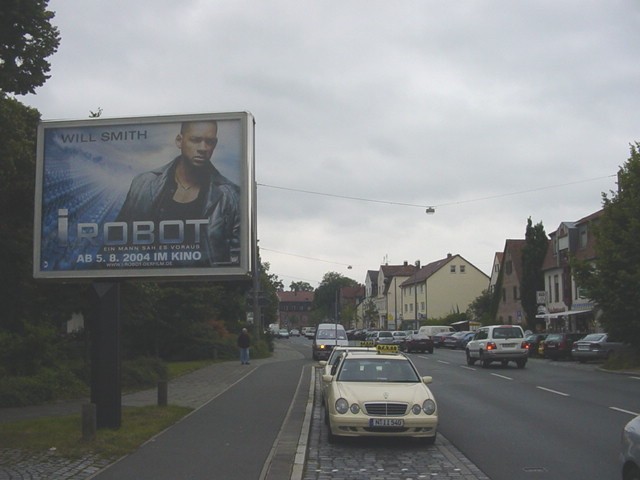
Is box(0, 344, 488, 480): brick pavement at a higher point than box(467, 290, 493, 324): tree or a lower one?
lower

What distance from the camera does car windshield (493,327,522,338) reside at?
3356cm

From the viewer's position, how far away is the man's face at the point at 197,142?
14078mm

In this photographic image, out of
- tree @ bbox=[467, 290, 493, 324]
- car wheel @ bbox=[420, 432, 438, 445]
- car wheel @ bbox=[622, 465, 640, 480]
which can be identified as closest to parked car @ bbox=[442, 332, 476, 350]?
tree @ bbox=[467, 290, 493, 324]

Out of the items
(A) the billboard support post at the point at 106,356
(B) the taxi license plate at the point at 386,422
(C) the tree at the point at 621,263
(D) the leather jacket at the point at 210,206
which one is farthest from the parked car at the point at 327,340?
(B) the taxi license plate at the point at 386,422

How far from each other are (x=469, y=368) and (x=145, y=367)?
47.5ft

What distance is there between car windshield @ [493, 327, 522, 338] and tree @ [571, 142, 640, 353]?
349cm

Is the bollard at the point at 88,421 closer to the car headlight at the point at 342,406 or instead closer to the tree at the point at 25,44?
the car headlight at the point at 342,406

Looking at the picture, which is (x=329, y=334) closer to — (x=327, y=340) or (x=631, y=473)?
(x=327, y=340)

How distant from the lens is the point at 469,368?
32844mm

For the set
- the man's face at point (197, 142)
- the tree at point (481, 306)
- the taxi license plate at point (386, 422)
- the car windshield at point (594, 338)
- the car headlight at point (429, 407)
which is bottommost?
the taxi license plate at point (386, 422)

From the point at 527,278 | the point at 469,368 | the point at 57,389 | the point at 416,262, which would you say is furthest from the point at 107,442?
the point at 416,262

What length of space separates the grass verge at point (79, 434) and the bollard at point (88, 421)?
0.27 ft

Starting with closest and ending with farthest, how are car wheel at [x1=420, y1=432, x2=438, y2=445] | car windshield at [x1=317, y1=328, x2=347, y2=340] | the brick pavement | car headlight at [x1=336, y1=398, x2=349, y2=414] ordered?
the brick pavement → car headlight at [x1=336, y1=398, x2=349, y2=414] → car wheel at [x1=420, y1=432, x2=438, y2=445] → car windshield at [x1=317, y1=328, x2=347, y2=340]

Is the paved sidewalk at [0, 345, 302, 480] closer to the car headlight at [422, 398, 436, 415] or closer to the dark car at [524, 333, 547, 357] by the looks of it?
the car headlight at [422, 398, 436, 415]
